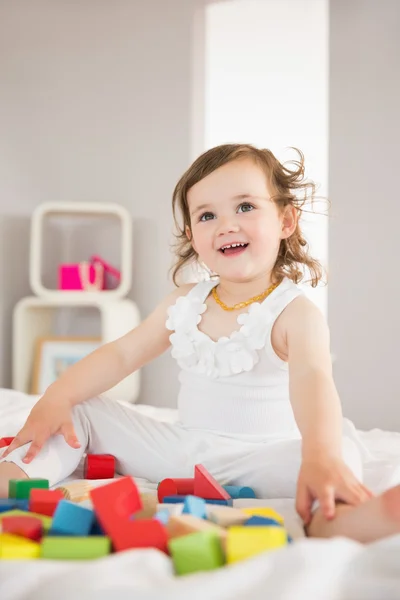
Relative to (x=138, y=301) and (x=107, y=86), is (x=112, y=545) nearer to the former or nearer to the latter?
(x=138, y=301)

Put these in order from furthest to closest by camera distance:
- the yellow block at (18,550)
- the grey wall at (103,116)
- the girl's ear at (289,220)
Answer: the grey wall at (103,116) < the girl's ear at (289,220) < the yellow block at (18,550)

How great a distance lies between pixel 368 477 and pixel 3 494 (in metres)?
0.54

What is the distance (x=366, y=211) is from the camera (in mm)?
2879

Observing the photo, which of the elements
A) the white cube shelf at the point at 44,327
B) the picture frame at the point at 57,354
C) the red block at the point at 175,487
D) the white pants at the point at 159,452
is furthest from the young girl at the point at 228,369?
the picture frame at the point at 57,354

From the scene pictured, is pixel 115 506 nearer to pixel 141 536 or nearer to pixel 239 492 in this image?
pixel 141 536

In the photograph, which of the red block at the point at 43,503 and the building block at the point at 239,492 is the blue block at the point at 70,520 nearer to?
the red block at the point at 43,503

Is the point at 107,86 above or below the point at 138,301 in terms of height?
above

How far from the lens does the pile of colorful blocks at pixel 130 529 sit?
0.63 meters

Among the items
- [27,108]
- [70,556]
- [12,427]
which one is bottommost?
[12,427]

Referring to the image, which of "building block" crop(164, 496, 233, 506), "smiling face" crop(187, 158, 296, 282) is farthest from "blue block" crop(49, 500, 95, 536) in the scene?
"smiling face" crop(187, 158, 296, 282)

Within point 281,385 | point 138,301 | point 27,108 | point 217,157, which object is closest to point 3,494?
point 281,385

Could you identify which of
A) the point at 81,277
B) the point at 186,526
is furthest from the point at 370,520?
the point at 81,277

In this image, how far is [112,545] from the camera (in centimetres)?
69

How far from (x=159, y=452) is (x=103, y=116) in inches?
82.7
